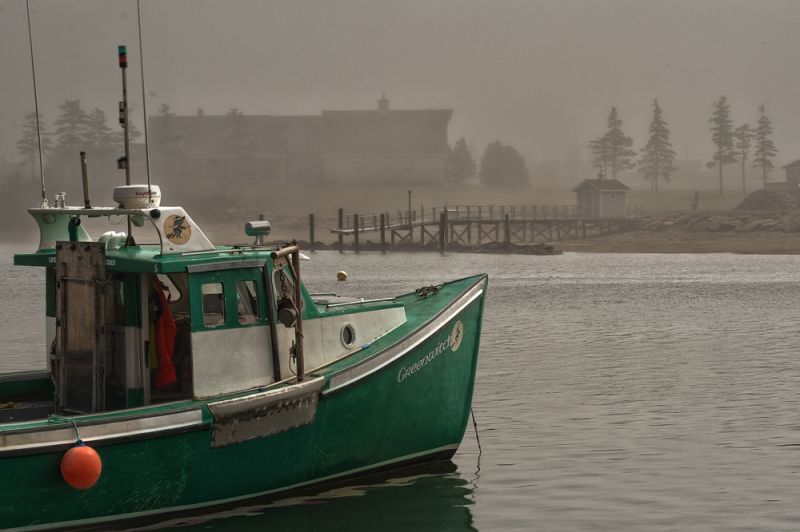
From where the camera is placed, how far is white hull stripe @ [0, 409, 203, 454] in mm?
11781

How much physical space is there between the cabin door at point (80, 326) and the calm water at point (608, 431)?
1821 mm

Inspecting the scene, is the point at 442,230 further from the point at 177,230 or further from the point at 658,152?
the point at 658,152

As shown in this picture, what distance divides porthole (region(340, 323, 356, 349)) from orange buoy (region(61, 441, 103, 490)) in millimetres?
3763

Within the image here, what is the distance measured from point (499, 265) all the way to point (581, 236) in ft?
108

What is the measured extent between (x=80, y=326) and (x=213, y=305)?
58.7 inches

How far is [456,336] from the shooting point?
15.9 meters

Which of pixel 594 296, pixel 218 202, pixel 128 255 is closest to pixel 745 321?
pixel 594 296

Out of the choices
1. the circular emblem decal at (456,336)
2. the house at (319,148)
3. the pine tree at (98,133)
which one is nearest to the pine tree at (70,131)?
the pine tree at (98,133)

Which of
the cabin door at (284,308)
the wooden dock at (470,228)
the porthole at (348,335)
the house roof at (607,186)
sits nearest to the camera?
the cabin door at (284,308)

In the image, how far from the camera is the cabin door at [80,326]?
44.0 feet

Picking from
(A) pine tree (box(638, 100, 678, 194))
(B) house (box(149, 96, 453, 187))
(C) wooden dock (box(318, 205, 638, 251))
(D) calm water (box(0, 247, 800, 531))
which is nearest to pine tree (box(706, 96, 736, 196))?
(A) pine tree (box(638, 100, 678, 194))

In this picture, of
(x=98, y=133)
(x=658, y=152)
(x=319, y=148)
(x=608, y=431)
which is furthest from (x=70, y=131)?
(x=608, y=431)

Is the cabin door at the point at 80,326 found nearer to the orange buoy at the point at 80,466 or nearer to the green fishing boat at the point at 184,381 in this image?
the green fishing boat at the point at 184,381

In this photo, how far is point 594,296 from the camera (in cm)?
4791
